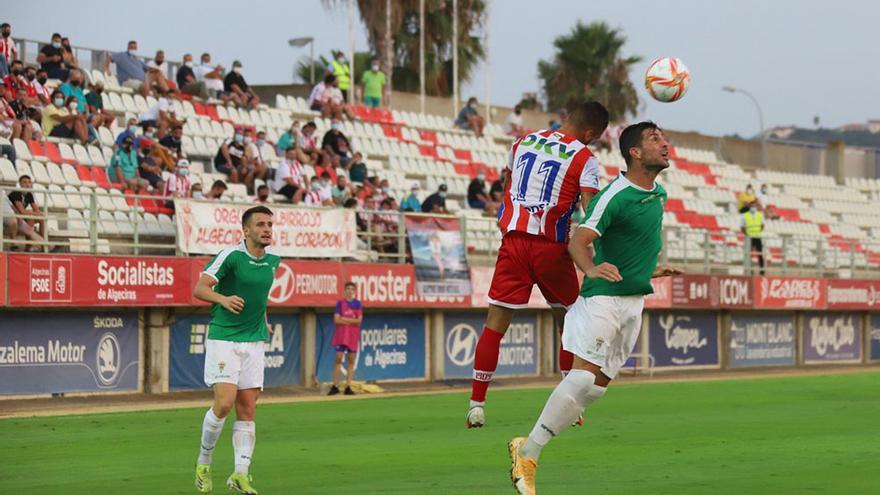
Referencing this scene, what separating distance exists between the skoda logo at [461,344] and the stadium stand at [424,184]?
5.37ft

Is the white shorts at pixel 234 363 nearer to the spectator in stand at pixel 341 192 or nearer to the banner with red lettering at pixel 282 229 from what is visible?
the banner with red lettering at pixel 282 229

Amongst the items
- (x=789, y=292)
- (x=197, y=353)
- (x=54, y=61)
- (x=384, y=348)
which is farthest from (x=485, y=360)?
(x=789, y=292)

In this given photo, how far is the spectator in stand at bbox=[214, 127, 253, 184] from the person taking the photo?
1129 inches

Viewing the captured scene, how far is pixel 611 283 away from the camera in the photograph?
1005 cm

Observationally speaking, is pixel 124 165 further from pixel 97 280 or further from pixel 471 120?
pixel 471 120

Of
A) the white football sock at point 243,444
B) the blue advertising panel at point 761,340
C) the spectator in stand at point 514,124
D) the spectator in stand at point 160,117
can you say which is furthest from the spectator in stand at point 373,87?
the white football sock at point 243,444

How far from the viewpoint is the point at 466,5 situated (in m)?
53.8

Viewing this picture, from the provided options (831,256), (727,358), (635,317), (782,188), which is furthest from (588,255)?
(782,188)

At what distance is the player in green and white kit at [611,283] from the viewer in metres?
9.98

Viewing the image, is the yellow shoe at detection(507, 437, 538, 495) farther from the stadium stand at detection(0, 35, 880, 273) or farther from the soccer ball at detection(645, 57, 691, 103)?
the stadium stand at detection(0, 35, 880, 273)

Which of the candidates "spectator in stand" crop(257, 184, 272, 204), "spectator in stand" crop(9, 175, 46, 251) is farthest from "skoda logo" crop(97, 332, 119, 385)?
"spectator in stand" crop(257, 184, 272, 204)

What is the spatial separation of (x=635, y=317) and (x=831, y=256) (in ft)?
119

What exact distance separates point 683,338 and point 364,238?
35.5 feet

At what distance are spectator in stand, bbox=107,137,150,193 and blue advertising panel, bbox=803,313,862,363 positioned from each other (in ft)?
70.1
